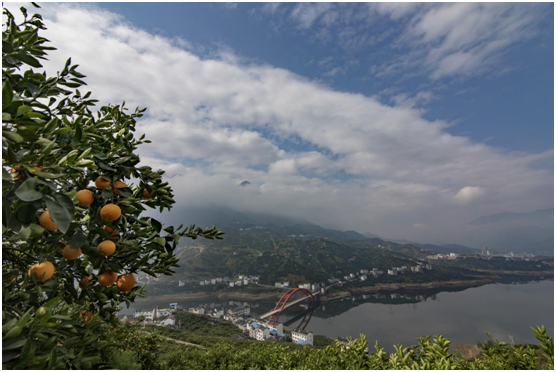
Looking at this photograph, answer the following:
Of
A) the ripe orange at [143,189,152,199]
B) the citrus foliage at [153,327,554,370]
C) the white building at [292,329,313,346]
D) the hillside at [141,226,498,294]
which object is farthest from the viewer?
the hillside at [141,226,498,294]

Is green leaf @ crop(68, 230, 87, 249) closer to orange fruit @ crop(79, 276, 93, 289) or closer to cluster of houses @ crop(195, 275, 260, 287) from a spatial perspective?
orange fruit @ crop(79, 276, 93, 289)

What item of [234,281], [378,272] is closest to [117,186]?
[234,281]

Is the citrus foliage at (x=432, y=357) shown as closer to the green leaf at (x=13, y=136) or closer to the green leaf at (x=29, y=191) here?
the green leaf at (x=29, y=191)

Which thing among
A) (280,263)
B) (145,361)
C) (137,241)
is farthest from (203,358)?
(280,263)

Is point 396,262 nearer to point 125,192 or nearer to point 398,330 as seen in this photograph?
point 398,330

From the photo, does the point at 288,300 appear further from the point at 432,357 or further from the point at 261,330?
the point at 432,357

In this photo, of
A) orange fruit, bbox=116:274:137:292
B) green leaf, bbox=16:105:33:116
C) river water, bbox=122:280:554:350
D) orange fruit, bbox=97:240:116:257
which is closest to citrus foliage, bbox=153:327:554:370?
orange fruit, bbox=116:274:137:292
